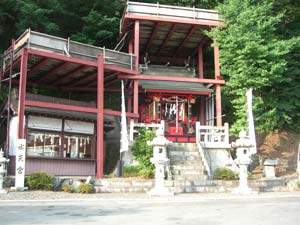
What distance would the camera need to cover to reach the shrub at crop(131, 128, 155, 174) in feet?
63.8

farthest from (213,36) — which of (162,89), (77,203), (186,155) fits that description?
(77,203)

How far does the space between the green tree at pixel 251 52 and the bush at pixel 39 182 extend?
10.3 meters

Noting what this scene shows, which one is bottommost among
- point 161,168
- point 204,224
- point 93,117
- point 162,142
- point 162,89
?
point 204,224

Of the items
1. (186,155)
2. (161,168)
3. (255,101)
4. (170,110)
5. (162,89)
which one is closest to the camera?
(161,168)

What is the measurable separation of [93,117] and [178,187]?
302 inches

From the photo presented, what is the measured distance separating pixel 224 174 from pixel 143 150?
4.09 metres

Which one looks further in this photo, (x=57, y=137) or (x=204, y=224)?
(x=57, y=137)

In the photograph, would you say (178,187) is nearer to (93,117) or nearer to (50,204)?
(50,204)

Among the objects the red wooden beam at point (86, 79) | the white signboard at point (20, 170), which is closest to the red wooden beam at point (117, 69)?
the red wooden beam at point (86, 79)

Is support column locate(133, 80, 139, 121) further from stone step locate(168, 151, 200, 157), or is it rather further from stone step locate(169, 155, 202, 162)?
stone step locate(169, 155, 202, 162)

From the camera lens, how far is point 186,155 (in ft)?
66.3

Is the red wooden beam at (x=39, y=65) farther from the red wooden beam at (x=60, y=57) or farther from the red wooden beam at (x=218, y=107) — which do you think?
the red wooden beam at (x=218, y=107)

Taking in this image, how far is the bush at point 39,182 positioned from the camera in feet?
55.4

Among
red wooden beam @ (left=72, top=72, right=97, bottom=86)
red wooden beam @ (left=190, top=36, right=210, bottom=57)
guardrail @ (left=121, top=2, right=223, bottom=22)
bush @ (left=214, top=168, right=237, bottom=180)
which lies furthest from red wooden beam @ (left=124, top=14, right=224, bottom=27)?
bush @ (left=214, top=168, right=237, bottom=180)
